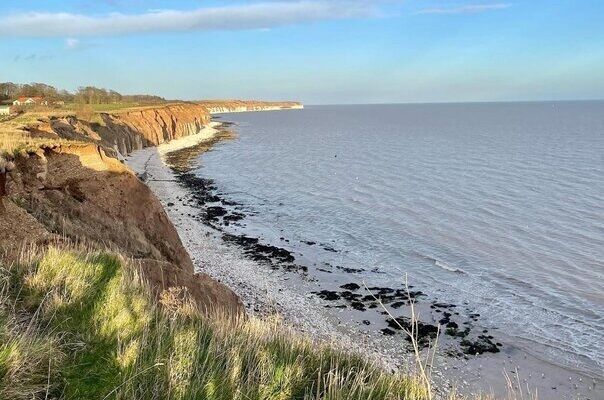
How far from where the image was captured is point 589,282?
2091 centimetres

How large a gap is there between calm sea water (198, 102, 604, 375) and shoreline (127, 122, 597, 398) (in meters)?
2.12

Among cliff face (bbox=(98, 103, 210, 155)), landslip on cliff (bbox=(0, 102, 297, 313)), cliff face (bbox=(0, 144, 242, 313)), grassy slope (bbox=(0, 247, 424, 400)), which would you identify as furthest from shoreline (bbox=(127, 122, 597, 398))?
cliff face (bbox=(98, 103, 210, 155))

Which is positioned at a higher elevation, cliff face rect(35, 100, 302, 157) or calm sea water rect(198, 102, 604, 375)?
cliff face rect(35, 100, 302, 157)

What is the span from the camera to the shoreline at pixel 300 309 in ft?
46.2

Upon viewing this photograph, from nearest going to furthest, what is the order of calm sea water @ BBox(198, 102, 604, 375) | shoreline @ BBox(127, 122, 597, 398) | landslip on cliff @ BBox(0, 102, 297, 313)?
landslip on cliff @ BBox(0, 102, 297, 313) → shoreline @ BBox(127, 122, 597, 398) → calm sea water @ BBox(198, 102, 604, 375)

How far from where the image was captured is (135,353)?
459 cm

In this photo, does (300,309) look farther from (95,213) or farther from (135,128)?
(135,128)

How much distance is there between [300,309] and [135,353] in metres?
14.3

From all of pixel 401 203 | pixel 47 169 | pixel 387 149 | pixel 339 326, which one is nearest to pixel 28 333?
pixel 47 169

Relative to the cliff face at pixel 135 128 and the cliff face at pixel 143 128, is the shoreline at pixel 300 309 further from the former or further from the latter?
the cliff face at pixel 143 128

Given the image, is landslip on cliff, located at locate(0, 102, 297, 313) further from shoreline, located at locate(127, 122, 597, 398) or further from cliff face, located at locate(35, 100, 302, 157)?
cliff face, located at locate(35, 100, 302, 157)

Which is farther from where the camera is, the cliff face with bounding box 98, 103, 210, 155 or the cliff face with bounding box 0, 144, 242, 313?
the cliff face with bounding box 98, 103, 210, 155

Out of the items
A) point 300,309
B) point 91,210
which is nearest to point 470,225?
point 300,309

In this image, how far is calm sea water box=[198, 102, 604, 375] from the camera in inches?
738
